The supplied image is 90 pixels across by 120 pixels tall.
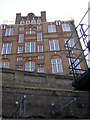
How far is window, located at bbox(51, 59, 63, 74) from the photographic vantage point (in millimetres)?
21516

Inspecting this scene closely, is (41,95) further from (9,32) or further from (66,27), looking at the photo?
(66,27)

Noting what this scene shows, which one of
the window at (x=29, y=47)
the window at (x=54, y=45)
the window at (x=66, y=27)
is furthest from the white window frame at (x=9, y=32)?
the window at (x=66, y=27)

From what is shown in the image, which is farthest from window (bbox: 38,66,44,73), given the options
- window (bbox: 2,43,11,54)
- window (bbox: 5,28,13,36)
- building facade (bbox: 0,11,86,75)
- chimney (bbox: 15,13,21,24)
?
chimney (bbox: 15,13,21,24)

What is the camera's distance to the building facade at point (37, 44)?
72.6 ft

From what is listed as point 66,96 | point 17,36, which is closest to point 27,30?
point 17,36

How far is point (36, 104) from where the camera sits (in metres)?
10.2

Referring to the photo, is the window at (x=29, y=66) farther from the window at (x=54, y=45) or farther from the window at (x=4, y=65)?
the window at (x=54, y=45)

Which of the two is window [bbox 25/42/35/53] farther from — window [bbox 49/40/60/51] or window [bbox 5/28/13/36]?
window [bbox 5/28/13/36]

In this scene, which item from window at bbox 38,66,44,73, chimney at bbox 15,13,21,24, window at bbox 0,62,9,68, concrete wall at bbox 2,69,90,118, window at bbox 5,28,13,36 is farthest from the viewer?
chimney at bbox 15,13,21,24

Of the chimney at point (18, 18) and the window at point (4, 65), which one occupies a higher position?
the chimney at point (18, 18)

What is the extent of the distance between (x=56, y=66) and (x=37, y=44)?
496cm

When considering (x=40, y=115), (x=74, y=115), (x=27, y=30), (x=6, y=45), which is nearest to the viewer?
(x=40, y=115)

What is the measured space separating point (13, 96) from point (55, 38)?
16.8 metres

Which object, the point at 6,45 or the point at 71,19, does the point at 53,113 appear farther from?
the point at 71,19
